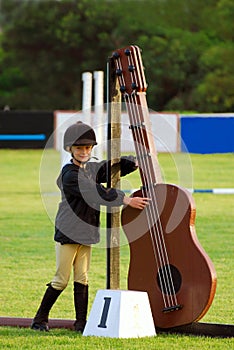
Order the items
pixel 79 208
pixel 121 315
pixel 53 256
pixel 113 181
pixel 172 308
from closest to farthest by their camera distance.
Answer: pixel 121 315 < pixel 172 308 < pixel 79 208 < pixel 113 181 < pixel 53 256

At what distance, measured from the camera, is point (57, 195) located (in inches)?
546

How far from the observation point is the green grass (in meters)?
5.36


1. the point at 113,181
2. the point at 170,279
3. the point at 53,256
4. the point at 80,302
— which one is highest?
the point at 113,181

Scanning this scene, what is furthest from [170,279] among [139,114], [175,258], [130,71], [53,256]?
[53,256]

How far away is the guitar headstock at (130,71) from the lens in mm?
5664

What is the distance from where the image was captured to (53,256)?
9578mm

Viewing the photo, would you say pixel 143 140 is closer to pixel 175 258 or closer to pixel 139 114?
pixel 139 114

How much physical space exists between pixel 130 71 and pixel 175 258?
3.53 ft

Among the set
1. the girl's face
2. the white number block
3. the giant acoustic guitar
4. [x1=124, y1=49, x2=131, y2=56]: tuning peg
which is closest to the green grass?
the white number block

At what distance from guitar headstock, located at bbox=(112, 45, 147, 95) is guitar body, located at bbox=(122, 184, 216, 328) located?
1.91 ft

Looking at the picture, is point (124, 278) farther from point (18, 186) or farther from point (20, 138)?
point (20, 138)

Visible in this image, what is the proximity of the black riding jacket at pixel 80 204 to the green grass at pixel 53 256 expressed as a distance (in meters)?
0.15

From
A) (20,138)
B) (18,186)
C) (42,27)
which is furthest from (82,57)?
(18,186)

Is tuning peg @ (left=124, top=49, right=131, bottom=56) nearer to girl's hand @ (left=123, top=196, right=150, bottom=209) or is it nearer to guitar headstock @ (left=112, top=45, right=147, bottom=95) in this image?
guitar headstock @ (left=112, top=45, right=147, bottom=95)
